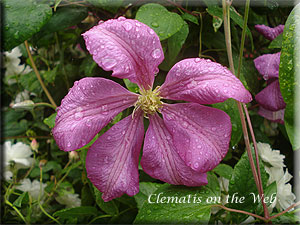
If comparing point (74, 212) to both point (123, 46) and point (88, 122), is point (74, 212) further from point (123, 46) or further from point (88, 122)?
point (123, 46)

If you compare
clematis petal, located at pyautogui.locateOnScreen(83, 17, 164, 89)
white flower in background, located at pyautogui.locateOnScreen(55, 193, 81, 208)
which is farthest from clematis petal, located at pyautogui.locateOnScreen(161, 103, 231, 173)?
white flower in background, located at pyautogui.locateOnScreen(55, 193, 81, 208)

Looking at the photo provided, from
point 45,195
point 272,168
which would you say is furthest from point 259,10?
point 45,195

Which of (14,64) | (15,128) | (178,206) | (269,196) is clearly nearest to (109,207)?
(178,206)

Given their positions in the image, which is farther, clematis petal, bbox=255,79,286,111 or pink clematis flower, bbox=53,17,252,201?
clematis petal, bbox=255,79,286,111

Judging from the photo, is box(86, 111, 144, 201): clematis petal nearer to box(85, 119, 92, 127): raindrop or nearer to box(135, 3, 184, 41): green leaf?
box(85, 119, 92, 127): raindrop

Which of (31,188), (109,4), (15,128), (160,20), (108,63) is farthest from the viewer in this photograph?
(15,128)

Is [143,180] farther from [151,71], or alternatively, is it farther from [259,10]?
[259,10]
